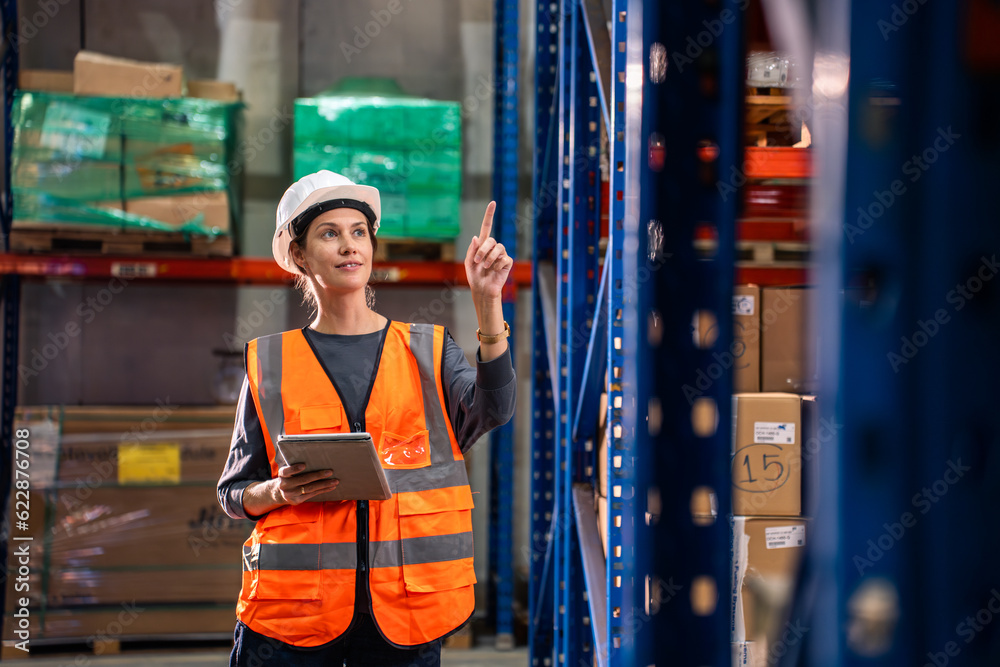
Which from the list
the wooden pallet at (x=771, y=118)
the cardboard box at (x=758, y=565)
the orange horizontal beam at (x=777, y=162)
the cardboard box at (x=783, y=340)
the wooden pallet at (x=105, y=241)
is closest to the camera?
the cardboard box at (x=758, y=565)

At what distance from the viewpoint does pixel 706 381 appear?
3.23ft

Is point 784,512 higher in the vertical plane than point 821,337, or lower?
lower

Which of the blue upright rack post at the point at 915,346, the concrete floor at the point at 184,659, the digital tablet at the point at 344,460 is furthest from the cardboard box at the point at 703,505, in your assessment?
the concrete floor at the point at 184,659

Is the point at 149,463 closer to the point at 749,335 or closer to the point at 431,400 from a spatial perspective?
the point at 431,400

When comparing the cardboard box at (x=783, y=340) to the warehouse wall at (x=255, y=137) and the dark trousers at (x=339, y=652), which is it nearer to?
the dark trousers at (x=339, y=652)

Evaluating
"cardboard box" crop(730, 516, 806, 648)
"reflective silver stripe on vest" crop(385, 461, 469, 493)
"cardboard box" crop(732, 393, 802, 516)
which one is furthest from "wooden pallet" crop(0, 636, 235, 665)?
"cardboard box" crop(732, 393, 802, 516)

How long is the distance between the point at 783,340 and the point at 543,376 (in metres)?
1.38

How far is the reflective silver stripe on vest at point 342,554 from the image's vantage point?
197 centimetres

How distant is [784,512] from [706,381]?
1804 millimetres

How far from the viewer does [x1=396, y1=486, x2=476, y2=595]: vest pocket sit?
78.3 inches

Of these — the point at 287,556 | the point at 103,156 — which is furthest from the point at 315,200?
the point at 103,156

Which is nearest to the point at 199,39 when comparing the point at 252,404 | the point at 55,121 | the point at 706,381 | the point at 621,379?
the point at 55,121

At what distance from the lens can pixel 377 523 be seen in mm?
2002

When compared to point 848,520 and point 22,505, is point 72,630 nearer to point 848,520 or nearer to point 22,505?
point 22,505
